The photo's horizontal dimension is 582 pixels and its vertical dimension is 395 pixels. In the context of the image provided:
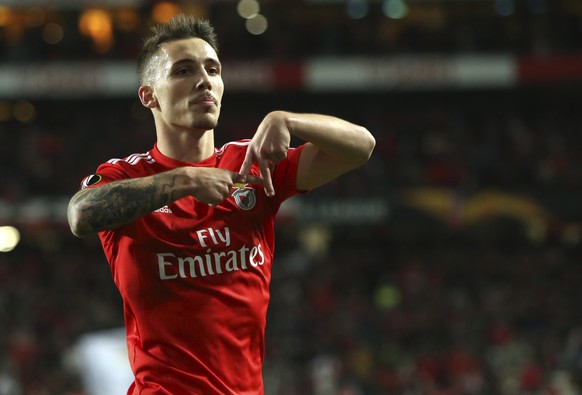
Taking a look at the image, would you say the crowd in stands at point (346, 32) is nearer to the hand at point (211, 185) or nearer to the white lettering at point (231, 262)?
the white lettering at point (231, 262)

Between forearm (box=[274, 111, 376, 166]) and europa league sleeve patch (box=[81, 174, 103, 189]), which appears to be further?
europa league sleeve patch (box=[81, 174, 103, 189])

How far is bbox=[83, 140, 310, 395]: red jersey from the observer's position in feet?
10.3

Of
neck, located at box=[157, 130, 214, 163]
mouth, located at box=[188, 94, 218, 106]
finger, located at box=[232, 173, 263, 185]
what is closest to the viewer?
finger, located at box=[232, 173, 263, 185]

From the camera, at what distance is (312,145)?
11.1 feet

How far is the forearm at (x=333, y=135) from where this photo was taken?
304 centimetres

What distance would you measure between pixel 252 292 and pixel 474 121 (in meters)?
21.5

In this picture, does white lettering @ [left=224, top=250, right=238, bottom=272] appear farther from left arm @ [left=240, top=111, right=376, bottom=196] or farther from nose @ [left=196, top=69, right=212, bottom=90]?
nose @ [left=196, top=69, right=212, bottom=90]

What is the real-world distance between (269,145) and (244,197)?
425 millimetres

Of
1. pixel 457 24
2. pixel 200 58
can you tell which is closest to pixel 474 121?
pixel 457 24

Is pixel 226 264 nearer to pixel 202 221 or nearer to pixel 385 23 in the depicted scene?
pixel 202 221

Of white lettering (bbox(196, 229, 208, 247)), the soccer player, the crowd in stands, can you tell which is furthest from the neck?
the crowd in stands

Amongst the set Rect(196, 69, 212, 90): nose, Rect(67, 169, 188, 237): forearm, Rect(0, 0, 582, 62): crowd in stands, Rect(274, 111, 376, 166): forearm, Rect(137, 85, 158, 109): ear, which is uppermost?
Rect(196, 69, 212, 90): nose

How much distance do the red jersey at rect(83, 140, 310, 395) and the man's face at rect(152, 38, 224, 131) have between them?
0.28 metres

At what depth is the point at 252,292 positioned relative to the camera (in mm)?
3270
